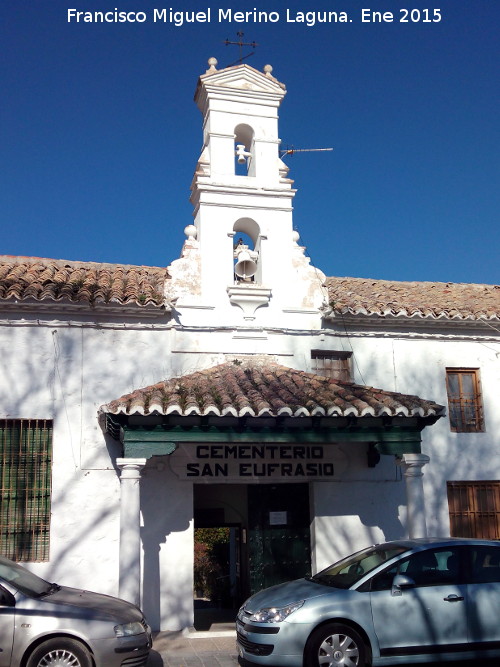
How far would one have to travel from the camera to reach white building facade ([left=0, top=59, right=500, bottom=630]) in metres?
10.4

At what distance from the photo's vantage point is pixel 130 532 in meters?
9.68

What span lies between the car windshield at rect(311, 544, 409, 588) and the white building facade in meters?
2.07

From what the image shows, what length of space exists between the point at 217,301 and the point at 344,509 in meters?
4.04

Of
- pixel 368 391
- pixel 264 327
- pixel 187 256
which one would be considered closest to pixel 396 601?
pixel 368 391

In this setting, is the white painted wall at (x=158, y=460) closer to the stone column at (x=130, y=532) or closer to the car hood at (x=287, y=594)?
the stone column at (x=130, y=532)

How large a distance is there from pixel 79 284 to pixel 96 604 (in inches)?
222

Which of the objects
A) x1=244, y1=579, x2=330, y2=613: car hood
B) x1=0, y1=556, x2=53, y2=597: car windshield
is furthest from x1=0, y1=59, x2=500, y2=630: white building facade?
x1=244, y1=579, x2=330, y2=613: car hood

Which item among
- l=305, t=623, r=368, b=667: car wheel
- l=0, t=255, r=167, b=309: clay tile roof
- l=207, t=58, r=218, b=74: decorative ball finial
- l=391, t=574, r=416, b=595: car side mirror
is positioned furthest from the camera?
l=207, t=58, r=218, b=74: decorative ball finial

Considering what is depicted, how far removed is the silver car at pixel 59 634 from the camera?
7035 mm

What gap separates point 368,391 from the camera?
11211 millimetres

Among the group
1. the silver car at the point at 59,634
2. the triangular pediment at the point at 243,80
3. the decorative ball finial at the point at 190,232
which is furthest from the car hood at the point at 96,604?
the triangular pediment at the point at 243,80

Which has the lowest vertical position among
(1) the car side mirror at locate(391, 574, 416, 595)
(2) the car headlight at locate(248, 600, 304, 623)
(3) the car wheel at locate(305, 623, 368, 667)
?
(3) the car wheel at locate(305, 623, 368, 667)

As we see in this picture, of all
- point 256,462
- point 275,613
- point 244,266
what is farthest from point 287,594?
point 244,266

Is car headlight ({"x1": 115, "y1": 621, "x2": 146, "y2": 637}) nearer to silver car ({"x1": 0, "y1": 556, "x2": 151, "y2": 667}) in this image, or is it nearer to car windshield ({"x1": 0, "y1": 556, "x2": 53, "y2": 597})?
silver car ({"x1": 0, "y1": 556, "x2": 151, "y2": 667})
